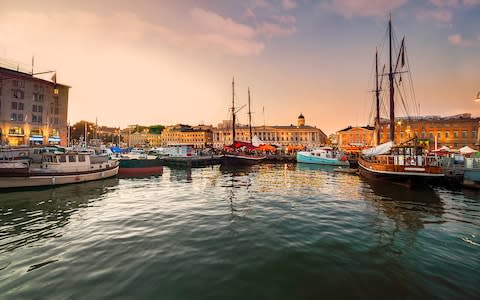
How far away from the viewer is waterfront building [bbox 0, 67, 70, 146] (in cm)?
5381

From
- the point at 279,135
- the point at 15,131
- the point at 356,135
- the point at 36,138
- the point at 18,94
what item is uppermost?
the point at 18,94

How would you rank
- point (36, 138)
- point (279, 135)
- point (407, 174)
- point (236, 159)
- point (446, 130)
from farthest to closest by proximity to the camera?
point (279, 135)
point (446, 130)
point (36, 138)
point (236, 159)
point (407, 174)

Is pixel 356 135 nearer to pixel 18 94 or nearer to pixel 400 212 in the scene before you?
pixel 400 212

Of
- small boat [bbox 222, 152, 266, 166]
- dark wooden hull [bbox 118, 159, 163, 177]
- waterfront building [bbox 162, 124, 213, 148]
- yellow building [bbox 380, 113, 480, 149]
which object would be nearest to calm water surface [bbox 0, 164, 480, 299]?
dark wooden hull [bbox 118, 159, 163, 177]

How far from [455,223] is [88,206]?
20968mm

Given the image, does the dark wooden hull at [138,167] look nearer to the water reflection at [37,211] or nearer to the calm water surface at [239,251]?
the water reflection at [37,211]

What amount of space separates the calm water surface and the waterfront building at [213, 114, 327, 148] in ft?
360

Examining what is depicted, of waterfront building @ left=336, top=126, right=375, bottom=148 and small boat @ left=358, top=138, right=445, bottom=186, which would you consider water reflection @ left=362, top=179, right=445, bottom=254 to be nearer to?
small boat @ left=358, top=138, right=445, bottom=186

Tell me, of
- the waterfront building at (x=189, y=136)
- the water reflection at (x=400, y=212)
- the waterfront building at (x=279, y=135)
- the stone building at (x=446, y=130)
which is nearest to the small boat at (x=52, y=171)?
the water reflection at (x=400, y=212)

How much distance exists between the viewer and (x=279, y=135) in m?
127

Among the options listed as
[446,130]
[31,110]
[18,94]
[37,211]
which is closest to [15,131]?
[31,110]

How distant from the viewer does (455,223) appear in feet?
33.6

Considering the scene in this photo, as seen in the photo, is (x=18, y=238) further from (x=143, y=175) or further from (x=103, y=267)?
(x=143, y=175)

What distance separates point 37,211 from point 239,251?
43.6 feet
